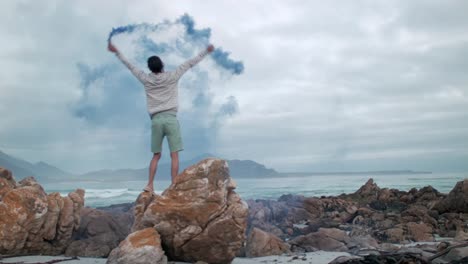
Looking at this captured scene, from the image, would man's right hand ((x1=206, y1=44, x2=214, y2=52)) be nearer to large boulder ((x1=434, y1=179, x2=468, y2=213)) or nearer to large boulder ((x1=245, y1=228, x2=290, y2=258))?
large boulder ((x1=245, y1=228, x2=290, y2=258))

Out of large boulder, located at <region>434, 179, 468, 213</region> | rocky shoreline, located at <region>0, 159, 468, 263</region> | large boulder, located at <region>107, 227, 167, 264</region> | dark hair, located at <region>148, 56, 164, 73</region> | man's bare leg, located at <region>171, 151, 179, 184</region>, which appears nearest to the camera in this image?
large boulder, located at <region>107, 227, 167, 264</region>

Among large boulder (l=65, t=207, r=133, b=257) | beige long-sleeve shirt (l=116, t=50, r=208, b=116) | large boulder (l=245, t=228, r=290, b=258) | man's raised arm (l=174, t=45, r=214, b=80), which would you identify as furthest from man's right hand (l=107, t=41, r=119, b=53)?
large boulder (l=245, t=228, r=290, b=258)

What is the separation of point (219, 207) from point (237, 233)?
0.50 meters

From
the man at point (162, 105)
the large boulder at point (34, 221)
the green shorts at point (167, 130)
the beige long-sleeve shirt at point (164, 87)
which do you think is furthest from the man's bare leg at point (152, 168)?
the large boulder at point (34, 221)

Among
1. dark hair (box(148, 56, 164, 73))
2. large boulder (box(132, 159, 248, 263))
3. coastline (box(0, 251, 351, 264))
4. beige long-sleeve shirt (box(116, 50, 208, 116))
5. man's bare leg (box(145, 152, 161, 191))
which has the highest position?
dark hair (box(148, 56, 164, 73))

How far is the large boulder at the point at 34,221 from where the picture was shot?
295 inches

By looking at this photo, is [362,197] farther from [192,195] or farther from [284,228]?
[192,195]

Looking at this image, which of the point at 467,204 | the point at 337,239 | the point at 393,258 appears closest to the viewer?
the point at 393,258

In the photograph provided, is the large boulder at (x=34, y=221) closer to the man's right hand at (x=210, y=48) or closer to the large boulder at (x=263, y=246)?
the large boulder at (x=263, y=246)

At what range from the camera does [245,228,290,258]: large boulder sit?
26.7ft

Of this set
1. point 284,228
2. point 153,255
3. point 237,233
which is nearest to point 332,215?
point 284,228

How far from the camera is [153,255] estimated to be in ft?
19.9

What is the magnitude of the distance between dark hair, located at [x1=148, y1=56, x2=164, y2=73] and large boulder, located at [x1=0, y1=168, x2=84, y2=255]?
311 centimetres

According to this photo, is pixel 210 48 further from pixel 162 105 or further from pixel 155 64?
pixel 162 105
